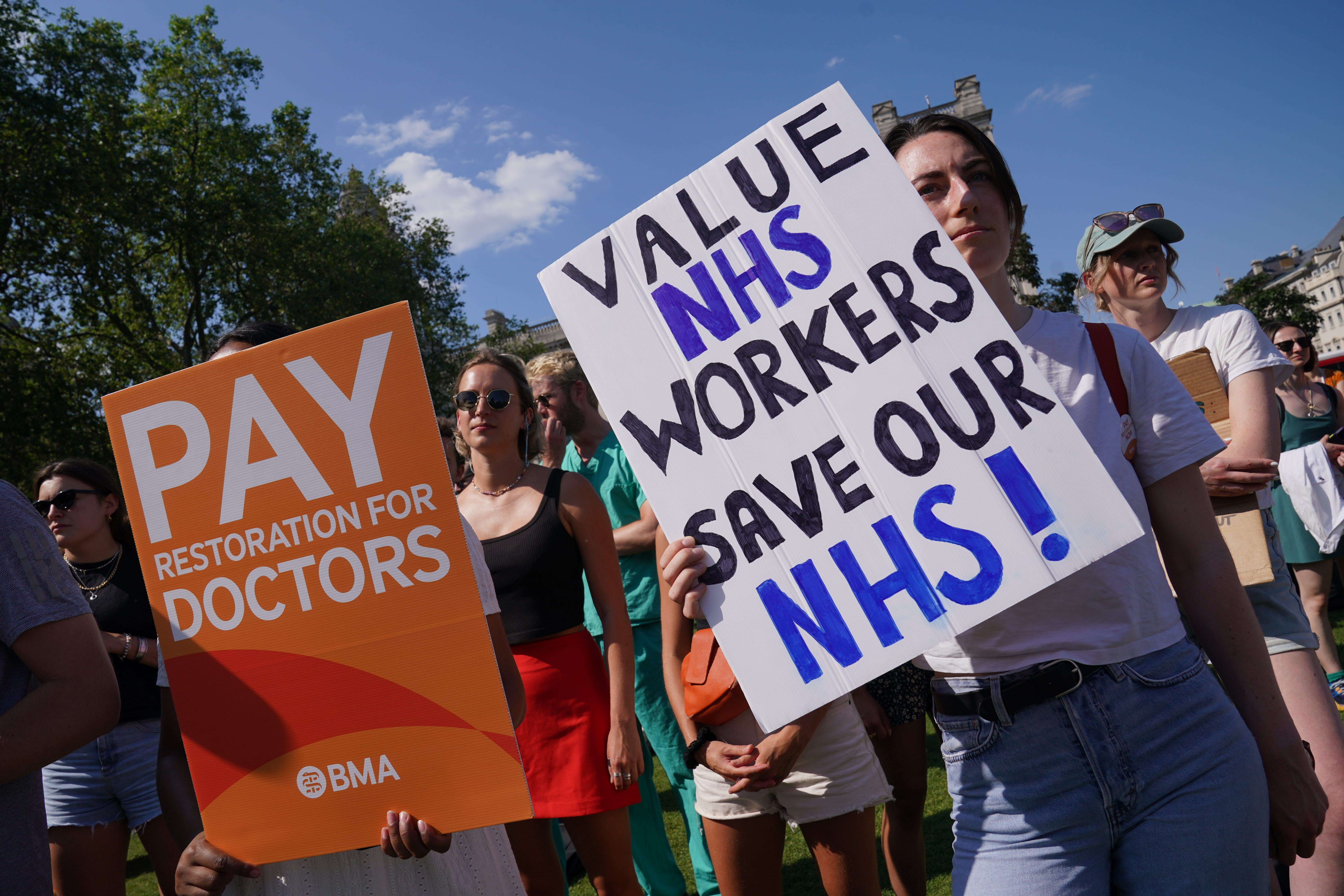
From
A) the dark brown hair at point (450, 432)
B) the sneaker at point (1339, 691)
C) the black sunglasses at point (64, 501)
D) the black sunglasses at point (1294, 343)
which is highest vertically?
the dark brown hair at point (450, 432)

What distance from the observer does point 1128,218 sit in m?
2.70

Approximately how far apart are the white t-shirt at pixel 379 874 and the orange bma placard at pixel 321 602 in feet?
0.31

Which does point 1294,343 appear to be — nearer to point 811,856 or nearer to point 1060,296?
point 811,856

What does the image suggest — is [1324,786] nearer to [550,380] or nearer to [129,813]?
[550,380]

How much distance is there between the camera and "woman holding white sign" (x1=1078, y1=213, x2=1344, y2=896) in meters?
2.16

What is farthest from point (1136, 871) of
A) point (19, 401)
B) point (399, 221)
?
point (399, 221)

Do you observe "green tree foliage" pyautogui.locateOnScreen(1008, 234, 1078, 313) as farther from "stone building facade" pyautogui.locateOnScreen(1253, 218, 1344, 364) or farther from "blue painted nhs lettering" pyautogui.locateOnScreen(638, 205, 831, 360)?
"stone building facade" pyautogui.locateOnScreen(1253, 218, 1344, 364)

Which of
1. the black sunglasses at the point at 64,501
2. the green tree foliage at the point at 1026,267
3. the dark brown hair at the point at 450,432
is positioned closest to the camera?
the black sunglasses at the point at 64,501

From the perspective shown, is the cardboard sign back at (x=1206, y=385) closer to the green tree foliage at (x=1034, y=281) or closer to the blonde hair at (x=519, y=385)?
the blonde hair at (x=519, y=385)

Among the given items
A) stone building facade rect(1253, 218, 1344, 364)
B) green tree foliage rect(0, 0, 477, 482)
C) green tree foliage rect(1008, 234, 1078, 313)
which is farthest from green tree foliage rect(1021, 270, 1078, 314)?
stone building facade rect(1253, 218, 1344, 364)

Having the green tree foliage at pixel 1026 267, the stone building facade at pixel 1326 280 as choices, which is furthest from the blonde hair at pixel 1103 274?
the stone building facade at pixel 1326 280

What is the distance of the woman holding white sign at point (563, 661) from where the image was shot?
106 inches

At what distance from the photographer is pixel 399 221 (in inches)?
1141

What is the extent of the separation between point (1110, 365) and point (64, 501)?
401cm
